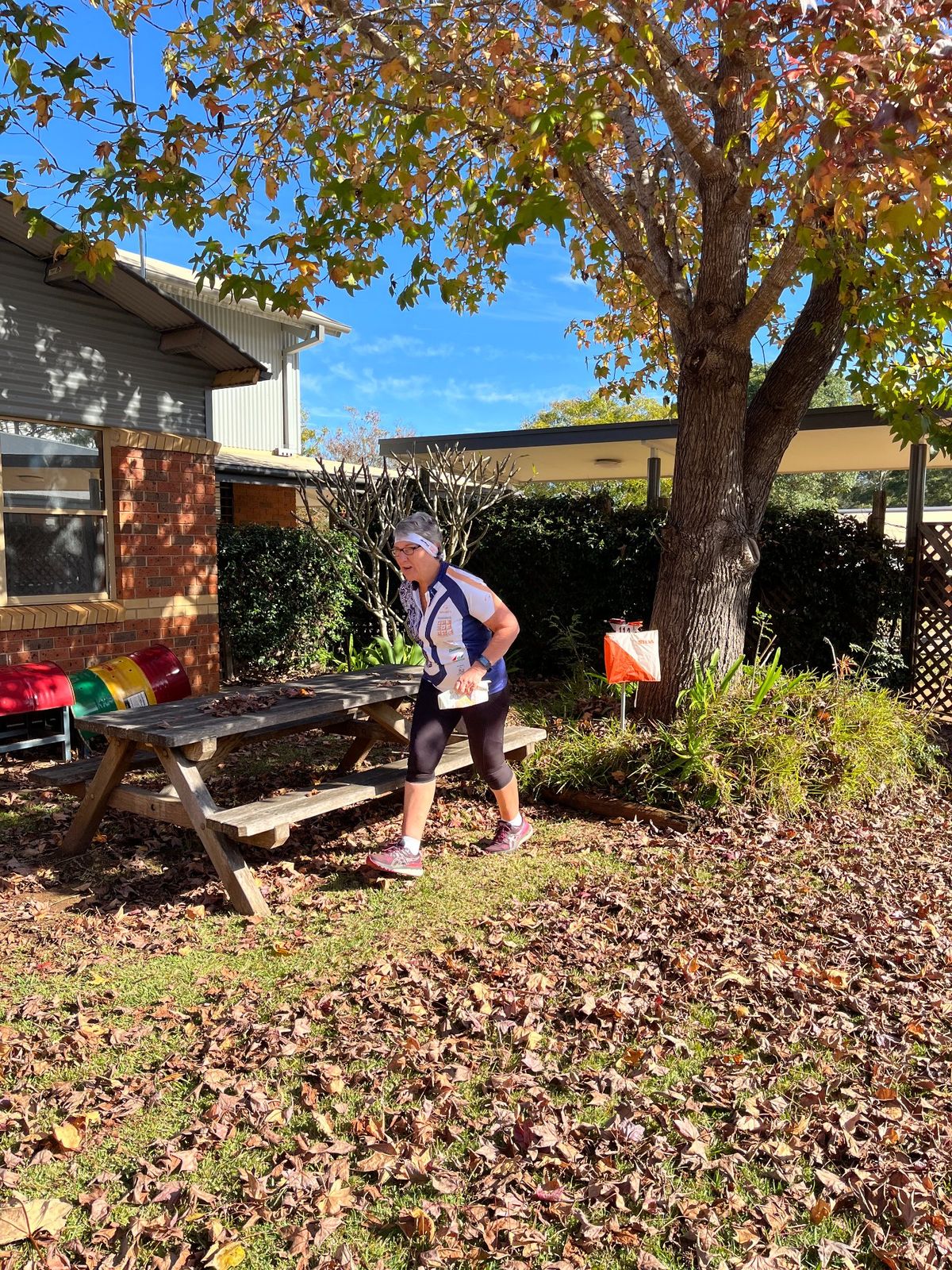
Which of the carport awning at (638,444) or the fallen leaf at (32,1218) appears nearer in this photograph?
the fallen leaf at (32,1218)

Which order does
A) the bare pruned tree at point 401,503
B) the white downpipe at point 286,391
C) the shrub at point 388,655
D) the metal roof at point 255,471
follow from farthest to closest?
the white downpipe at point 286,391 < the metal roof at point 255,471 < the bare pruned tree at point 401,503 < the shrub at point 388,655

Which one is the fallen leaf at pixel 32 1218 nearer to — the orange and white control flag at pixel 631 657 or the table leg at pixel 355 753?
the table leg at pixel 355 753

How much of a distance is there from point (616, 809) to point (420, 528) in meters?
2.45

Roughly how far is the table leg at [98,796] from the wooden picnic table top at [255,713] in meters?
0.10

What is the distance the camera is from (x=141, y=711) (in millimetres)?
5109

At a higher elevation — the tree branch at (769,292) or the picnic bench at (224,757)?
the tree branch at (769,292)

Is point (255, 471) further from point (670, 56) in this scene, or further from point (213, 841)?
point (213, 841)

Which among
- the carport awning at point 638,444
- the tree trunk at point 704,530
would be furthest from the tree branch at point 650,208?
the carport awning at point 638,444

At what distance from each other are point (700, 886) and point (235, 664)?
793cm

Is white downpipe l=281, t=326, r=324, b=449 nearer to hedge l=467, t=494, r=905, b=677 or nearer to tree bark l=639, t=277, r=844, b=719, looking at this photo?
hedge l=467, t=494, r=905, b=677

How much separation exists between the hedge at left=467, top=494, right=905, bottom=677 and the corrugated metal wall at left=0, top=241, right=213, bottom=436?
13.5 feet

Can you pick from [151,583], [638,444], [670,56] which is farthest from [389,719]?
[638,444]

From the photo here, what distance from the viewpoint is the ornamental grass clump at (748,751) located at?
237 inches

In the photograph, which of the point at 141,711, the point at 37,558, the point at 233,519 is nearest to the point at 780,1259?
the point at 141,711
